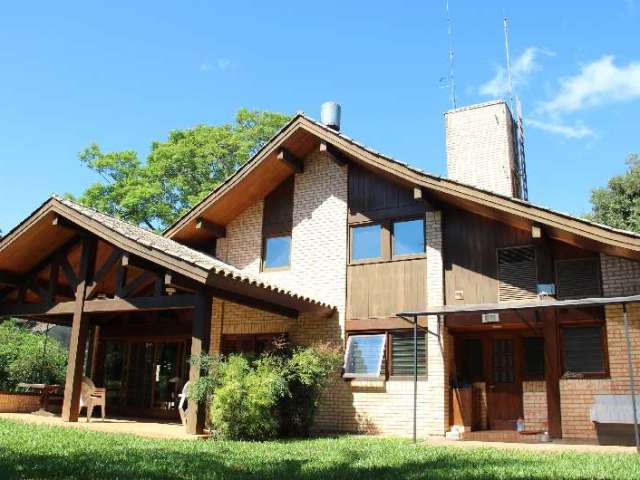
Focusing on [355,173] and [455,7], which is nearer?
[355,173]

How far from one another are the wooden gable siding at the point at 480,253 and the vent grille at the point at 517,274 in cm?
8

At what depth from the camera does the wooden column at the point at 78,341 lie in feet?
39.8

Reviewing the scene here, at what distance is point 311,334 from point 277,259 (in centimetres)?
235

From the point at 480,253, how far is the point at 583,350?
2.69m

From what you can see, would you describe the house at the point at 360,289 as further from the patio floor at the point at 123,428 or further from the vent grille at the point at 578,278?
the patio floor at the point at 123,428

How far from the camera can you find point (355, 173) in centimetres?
1480

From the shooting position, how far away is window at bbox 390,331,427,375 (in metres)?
12.9

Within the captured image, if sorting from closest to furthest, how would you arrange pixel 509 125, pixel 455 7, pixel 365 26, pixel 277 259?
pixel 365 26 → pixel 277 259 → pixel 509 125 → pixel 455 7

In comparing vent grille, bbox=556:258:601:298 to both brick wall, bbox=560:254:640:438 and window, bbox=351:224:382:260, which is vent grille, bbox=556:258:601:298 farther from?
window, bbox=351:224:382:260

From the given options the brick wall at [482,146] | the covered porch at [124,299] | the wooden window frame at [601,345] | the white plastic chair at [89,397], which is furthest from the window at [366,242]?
the white plastic chair at [89,397]

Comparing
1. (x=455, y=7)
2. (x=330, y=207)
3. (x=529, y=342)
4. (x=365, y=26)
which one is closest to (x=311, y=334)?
(x=330, y=207)

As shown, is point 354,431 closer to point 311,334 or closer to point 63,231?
point 311,334

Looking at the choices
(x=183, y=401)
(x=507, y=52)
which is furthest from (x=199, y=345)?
(x=507, y=52)

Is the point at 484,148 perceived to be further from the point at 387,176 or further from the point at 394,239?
the point at 394,239
